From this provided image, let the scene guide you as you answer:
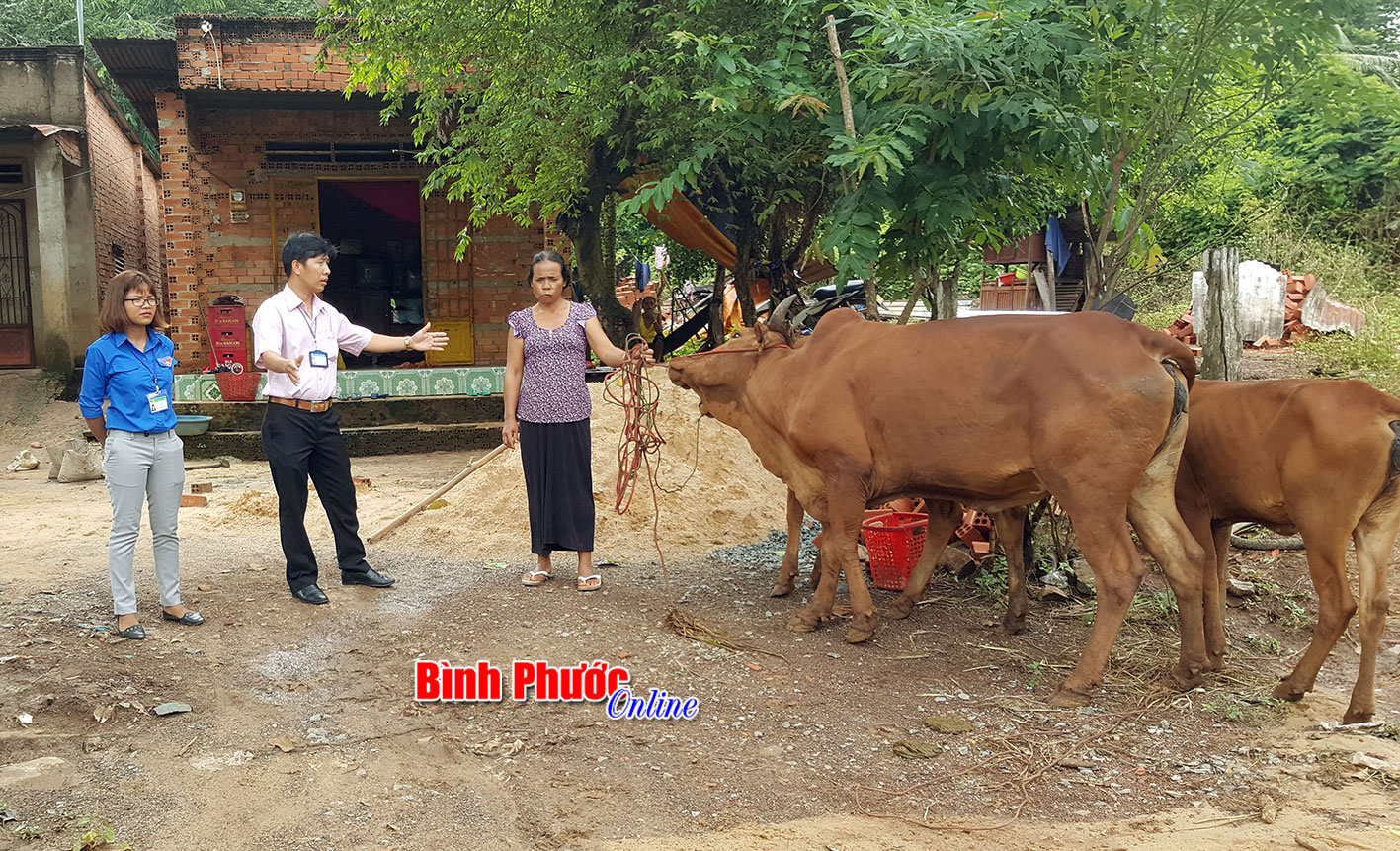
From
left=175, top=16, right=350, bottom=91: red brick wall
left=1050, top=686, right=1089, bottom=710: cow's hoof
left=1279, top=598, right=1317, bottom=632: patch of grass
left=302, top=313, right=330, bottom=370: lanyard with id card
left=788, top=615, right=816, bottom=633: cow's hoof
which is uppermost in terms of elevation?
left=175, top=16, right=350, bottom=91: red brick wall

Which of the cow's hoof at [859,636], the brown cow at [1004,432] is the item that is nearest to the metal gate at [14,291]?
the brown cow at [1004,432]

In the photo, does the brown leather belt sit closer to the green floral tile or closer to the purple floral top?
the purple floral top

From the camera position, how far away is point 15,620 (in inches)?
212

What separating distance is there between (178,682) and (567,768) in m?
1.98

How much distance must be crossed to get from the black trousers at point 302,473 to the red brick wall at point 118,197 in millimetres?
12045

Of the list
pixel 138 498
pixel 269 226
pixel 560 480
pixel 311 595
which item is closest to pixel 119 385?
pixel 138 498

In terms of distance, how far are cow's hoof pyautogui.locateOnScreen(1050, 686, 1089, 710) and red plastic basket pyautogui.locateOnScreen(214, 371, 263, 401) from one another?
10705 millimetres

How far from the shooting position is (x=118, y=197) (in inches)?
693

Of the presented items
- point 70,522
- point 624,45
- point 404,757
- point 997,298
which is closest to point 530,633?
point 404,757

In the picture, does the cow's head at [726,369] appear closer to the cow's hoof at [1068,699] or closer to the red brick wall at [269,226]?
the cow's hoof at [1068,699]

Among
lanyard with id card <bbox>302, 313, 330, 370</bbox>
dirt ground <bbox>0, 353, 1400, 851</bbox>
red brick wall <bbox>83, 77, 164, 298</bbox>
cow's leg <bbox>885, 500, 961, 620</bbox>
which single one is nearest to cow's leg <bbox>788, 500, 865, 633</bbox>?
dirt ground <bbox>0, 353, 1400, 851</bbox>

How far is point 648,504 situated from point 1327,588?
4.70 metres

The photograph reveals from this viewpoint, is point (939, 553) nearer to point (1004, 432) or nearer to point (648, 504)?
point (1004, 432)

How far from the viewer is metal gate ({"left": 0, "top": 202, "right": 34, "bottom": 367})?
1577 cm
